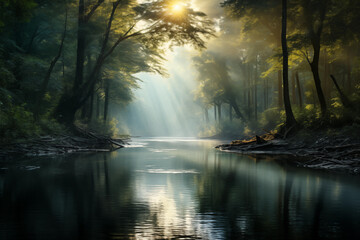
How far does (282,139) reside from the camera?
71.5ft

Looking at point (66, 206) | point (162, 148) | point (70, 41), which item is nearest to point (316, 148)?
point (162, 148)

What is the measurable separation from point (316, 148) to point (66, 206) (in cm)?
1376

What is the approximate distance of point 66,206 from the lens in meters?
6.83

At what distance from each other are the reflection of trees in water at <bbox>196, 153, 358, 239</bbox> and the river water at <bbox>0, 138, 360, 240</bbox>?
15 mm

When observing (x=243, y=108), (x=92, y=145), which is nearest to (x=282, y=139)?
(x=92, y=145)

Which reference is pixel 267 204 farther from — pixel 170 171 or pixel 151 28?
pixel 151 28

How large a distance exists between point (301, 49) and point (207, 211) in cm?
2010

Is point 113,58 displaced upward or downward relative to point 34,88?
upward

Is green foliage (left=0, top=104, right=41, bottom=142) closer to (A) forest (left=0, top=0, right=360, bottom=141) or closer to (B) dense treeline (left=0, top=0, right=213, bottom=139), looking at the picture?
(A) forest (left=0, top=0, right=360, bottom=141)

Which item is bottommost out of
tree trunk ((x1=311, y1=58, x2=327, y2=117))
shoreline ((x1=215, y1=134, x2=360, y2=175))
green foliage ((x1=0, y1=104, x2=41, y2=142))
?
shoreline ((x1=215, y1=134, x2=360, y2=175))

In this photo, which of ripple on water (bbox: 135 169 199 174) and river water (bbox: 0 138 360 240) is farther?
ripple on water (bbox: 135 169 199 174)

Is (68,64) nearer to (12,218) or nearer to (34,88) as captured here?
(34,88)

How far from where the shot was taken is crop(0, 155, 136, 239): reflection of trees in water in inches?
205

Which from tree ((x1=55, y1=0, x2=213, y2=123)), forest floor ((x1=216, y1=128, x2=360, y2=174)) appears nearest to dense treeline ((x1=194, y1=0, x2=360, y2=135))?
forest floor ((x1=216, y1=128, x2=360, y2=174))
